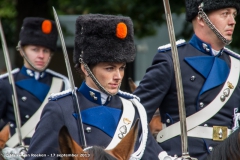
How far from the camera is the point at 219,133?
536 centimetres

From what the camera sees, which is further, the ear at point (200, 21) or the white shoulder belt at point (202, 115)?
the ear at point (200, 21)

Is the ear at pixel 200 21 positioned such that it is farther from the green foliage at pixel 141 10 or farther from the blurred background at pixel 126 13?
the green foliage at pixel 141 10

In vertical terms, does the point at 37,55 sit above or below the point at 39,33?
below

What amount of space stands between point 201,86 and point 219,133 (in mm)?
373

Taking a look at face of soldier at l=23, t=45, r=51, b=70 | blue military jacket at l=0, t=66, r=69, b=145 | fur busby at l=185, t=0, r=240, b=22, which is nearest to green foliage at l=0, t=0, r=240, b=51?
face of soldier at l=23, t=45, r=51, b=70

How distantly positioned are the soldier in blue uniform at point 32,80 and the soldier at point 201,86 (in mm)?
2131

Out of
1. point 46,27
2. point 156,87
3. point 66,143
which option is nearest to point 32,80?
point 46,27

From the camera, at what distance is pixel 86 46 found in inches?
184

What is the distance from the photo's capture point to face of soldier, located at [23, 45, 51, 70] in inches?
295

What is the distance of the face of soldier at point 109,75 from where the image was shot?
4.55 meters

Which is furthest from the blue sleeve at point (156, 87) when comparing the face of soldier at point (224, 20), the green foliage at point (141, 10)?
the green foliage at point (141, 10)

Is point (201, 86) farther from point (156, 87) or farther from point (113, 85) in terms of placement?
point (113, 85)

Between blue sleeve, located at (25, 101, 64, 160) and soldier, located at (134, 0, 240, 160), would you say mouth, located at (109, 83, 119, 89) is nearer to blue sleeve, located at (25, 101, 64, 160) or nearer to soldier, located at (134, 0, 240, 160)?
blue sleeve, located at (25, 101, 64, 160)

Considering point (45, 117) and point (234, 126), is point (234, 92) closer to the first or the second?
point (234, 126)
